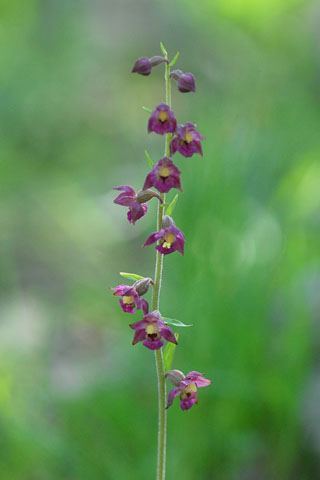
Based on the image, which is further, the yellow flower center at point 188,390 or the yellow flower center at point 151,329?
the yellow flower center at point 188,390

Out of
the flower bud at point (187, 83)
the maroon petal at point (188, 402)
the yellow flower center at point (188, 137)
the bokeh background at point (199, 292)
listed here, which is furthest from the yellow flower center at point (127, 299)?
Result: the bokeh background at point (199, 292)

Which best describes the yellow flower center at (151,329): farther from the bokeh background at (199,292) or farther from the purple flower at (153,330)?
the bokeh background at (199,292)

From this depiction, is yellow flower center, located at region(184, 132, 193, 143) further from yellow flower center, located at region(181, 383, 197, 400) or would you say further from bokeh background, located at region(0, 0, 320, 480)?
bokeh background, located at region(0, 0, 320, 480)

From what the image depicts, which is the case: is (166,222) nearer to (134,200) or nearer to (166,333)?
(134,200)

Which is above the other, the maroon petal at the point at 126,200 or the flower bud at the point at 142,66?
the flower bud at the point at 142,66

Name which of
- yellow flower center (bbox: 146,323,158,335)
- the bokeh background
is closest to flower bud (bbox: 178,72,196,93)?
yellow flower center (bbox: 146,323,158,335)

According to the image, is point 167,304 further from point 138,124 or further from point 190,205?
point 138,124

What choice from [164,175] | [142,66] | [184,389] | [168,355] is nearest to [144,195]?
[164,175]
